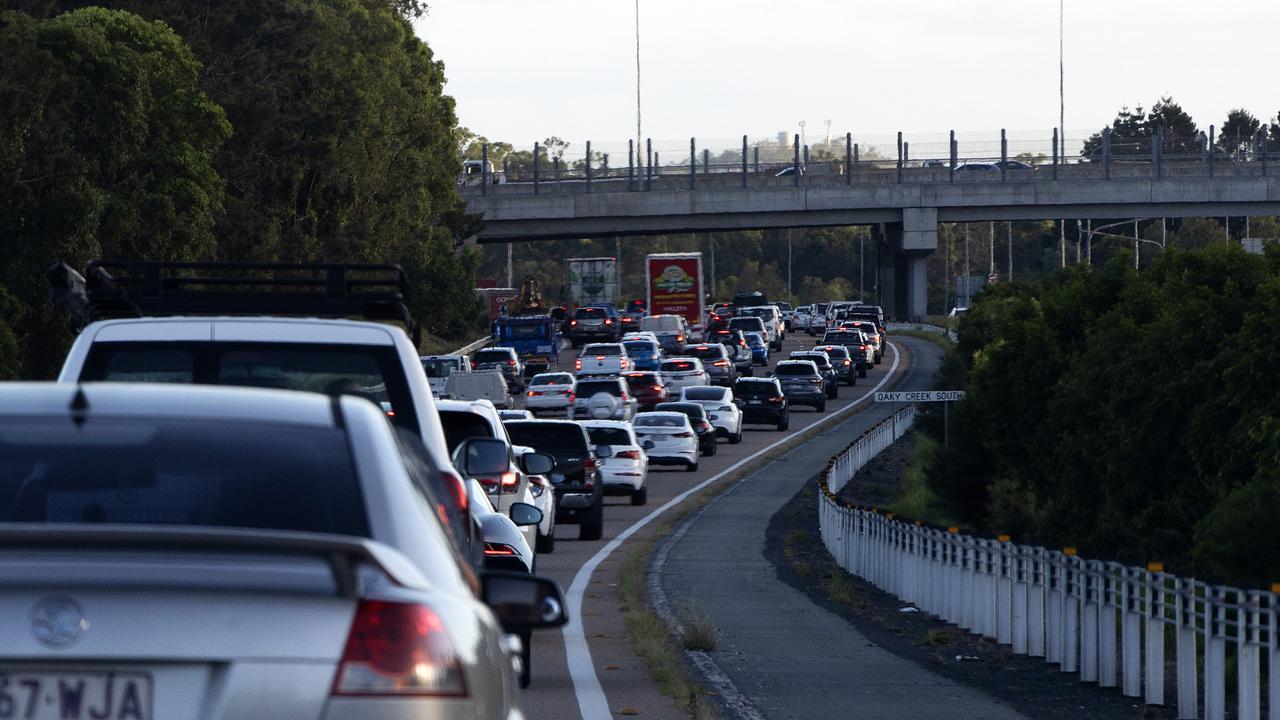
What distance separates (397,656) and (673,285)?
89980 mm

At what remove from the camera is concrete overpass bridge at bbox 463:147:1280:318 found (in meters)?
97.2

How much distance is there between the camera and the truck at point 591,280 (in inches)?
4102

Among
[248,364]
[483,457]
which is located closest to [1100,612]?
[483,457]

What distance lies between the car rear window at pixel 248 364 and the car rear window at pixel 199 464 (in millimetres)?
3381

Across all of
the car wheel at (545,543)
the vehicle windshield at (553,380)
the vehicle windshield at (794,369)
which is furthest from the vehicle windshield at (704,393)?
the car wheel at (545,543)

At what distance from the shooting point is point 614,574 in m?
23.7

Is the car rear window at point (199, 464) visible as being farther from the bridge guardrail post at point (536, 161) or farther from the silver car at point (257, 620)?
the bridge guardrail post at point (536, 161)

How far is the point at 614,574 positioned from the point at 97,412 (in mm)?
18553

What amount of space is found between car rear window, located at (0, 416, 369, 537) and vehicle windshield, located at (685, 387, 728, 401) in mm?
50172

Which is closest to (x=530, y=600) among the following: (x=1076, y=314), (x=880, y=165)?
(x=1076, y=314)

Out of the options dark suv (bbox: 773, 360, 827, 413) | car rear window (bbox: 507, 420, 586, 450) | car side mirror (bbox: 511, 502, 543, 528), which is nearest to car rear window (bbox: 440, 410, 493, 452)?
car side mirror (bbox: 511, 502, 543, 528)

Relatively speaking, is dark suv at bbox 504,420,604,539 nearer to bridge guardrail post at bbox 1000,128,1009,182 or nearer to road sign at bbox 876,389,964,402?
road sign at bbox 876,389,964,402

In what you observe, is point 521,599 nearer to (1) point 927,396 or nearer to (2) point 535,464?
(2) point 535,464

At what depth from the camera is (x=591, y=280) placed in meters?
105
